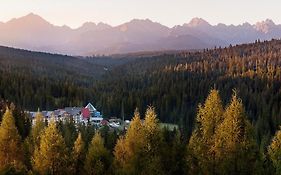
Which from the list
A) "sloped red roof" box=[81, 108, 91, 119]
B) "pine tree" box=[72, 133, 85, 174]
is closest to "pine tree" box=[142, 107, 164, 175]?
"pine tree" box=[72, 133, 85, 174]

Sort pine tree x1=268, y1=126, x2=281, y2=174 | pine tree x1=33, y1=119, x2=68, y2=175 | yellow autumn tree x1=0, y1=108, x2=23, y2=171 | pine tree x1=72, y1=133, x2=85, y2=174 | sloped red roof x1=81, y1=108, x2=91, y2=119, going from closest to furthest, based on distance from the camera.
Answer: pine tree x1=33, y1=119, x2=68, y2=175 → pine tree x1=72, y1=133, x2=85, y2=174 → pine tree x1=268, y1=126, x2=281, y2=174 → yellow autumn tree x1=0, y1=108, x2=23, y2=171 → sloped red roof x1=81, y1=108, x2=91, y2=119

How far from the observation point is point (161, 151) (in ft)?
117

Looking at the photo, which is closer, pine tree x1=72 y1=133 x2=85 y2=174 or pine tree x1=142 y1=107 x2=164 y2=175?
pine tree x1=142 y1=107 x2=164 y2=175

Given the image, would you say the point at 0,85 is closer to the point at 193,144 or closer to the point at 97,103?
the point at 97,103

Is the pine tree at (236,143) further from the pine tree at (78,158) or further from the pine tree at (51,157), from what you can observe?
the pine tree at (78,158)

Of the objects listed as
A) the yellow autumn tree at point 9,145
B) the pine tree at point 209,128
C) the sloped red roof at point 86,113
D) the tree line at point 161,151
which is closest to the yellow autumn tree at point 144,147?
the tree line at point 161,151

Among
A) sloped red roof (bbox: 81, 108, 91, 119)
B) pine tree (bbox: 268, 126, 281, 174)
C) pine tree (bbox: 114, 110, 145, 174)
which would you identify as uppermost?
pine tree (bbox: 114, 110, 145, 174)

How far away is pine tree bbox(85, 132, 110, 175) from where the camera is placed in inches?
1497

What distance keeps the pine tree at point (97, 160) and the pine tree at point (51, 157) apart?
231 centimetres

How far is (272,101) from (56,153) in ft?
415

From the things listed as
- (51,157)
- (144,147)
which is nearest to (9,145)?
(51,157)

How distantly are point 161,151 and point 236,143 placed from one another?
772cm

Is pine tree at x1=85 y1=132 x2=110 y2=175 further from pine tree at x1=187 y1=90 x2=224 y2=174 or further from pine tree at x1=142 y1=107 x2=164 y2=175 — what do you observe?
pine tree at x1=187 y1=90 x2=224 y2=174

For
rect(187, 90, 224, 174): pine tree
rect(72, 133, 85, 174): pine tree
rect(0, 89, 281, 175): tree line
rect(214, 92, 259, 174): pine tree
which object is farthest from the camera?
rect(72, 133, 85, 174): pine tree
